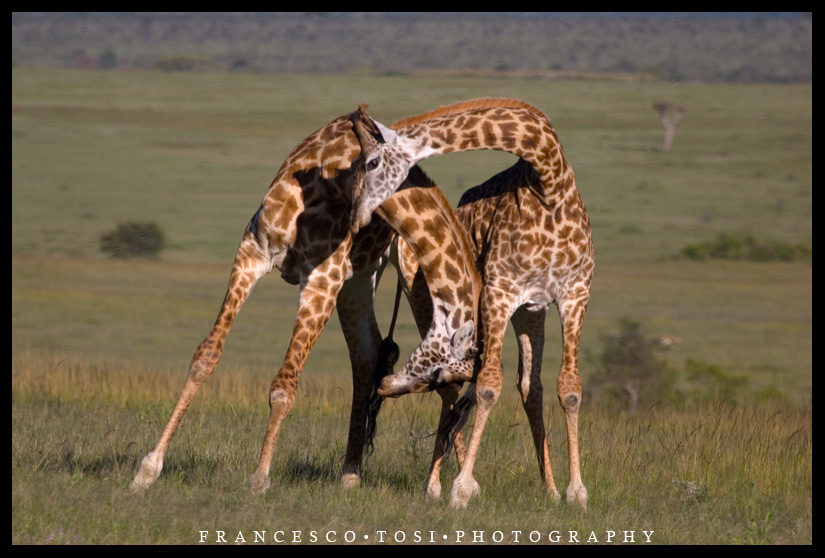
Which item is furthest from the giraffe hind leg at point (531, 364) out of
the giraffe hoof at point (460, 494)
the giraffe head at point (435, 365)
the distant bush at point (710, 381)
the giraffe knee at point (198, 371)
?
the distant bush at point (710, 381)

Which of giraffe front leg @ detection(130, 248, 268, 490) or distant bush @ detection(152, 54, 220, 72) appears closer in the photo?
giraffe front leg @ detection(130, 248, 268, 490)

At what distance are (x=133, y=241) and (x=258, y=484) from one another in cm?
3593

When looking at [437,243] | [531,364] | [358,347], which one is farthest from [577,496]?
[358,347]

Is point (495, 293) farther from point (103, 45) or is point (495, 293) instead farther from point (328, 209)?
point (103, 45)

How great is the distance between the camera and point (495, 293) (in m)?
7.84

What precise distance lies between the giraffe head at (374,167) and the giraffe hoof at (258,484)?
1.85m

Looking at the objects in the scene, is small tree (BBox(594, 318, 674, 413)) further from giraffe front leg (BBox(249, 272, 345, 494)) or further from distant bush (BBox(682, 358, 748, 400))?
giraffe front leg (BBox(249, 272, 345, 494))

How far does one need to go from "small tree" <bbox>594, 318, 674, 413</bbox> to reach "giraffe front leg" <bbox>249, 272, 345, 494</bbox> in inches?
562

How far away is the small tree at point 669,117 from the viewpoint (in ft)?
222

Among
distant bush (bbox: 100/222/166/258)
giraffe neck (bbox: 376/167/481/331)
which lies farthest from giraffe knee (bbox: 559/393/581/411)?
distant bush (bbox: 100/222/166/258)

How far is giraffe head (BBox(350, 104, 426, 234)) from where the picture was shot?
7082 millimetres

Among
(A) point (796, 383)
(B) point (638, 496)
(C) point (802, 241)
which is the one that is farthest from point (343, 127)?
(C) point (802, 241)

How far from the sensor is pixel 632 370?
77.0 ft

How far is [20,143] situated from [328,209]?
60716mm
